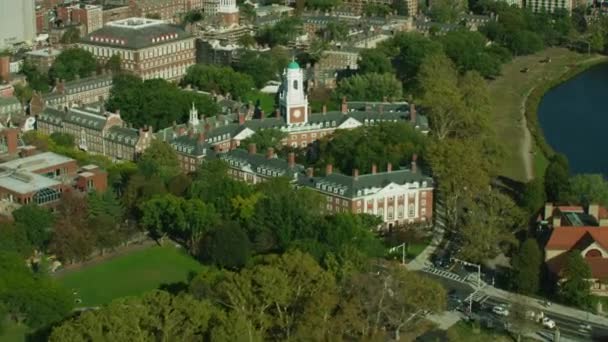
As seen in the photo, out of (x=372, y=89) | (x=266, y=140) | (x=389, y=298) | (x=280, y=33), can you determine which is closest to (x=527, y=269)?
(x=389, y=298)

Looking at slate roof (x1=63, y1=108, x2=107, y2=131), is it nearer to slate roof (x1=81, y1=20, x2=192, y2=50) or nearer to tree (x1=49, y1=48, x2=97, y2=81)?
tree (x1=49, y1=48, x2=97, y2=81)

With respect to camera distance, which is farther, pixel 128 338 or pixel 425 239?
pixel 425 239

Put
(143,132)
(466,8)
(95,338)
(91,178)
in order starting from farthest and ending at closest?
(466,8), (143,132), (91,178), (95,338)

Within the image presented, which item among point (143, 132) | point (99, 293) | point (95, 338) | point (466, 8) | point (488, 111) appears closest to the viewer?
point (95, 338)

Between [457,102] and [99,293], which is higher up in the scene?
[457,102]

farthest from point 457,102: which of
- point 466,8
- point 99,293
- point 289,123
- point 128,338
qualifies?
point 466,8

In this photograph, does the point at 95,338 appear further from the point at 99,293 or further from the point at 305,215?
the point at 305,215

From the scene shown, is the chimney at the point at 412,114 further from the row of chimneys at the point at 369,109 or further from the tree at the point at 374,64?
the tree at the point at 374,64
